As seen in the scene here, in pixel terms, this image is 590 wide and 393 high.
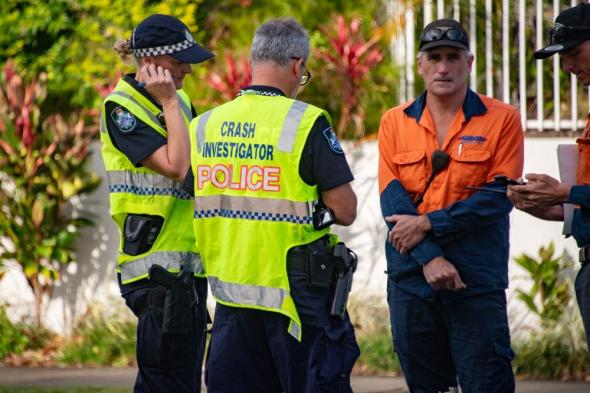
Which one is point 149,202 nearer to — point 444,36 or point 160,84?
point 160,84

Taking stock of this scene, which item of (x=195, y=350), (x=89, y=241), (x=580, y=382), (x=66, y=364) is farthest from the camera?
(x=89, y=241)

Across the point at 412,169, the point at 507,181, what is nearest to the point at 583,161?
the point at 507,181

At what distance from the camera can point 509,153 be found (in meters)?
5.36

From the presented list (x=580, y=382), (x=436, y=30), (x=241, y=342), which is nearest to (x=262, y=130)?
(x=241, y=342)

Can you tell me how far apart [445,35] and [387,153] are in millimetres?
614

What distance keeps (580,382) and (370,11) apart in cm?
492

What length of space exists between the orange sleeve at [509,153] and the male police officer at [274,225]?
95 cm

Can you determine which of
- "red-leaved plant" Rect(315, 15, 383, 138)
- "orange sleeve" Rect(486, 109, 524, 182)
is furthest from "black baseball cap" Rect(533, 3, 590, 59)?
"red-leaved plant" Rect(315, 15, 383, 138)

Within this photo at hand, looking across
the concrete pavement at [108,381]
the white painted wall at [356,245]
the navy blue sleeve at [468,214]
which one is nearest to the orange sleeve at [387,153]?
the navy blue sleeve at [468,214]

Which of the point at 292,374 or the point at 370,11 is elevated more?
the point at 370,11

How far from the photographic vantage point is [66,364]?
9031 millimetres

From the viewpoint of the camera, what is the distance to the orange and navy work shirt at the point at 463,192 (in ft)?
17.4

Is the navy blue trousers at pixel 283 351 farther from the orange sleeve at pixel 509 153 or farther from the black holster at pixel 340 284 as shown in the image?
the orange sleeve at pixel 509 153

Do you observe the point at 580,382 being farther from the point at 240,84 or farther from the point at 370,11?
the point at 370,11
